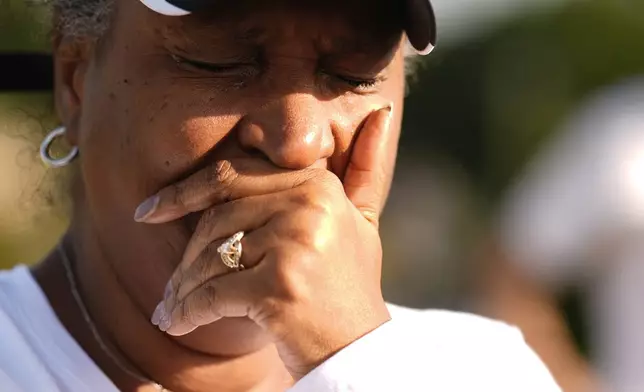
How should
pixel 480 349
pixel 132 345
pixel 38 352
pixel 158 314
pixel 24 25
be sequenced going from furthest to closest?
pixel 24 25
pixel 480 349
pixel 132 345
pixel 38 352
pixel 158 314

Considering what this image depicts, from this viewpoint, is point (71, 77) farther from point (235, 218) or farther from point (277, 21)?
point (235, 218)

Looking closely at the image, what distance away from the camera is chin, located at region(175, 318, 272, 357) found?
2196 millimetres

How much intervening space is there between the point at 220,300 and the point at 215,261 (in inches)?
3.0

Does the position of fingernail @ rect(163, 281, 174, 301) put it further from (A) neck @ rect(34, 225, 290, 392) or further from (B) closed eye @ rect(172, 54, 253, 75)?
(B) closed eye @ rect(172, 54, 253, 75)

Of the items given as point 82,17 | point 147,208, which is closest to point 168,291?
point 147,208

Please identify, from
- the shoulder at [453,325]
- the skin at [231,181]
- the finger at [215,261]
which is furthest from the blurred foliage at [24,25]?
the shoulder at [453,325]

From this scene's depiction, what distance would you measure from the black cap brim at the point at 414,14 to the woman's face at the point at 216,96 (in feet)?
0.15

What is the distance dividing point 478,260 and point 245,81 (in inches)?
304

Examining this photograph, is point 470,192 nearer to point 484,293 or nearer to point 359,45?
point 484,293

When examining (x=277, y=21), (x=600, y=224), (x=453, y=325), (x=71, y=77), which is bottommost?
(x=600, y=224)

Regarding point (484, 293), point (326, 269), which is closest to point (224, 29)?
point (326, 269)

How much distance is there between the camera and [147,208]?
202cm

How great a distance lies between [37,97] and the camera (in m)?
2.77

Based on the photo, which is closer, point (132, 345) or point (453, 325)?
point (132, 345)
